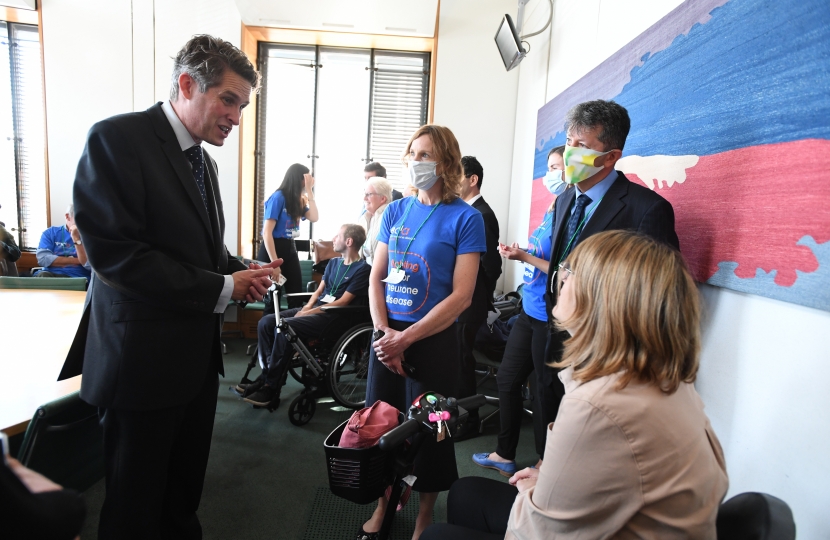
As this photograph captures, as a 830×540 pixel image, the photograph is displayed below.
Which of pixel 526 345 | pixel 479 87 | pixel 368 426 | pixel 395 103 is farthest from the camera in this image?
pixel 395 103

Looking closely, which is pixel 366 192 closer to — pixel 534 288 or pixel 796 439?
pixel 534 288

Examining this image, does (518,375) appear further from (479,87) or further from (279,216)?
(479,87)

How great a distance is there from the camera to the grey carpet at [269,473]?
1834mm

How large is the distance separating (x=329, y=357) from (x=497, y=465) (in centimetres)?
125

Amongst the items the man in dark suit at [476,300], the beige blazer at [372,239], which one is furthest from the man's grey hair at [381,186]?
the man in dark suit at [476,300]

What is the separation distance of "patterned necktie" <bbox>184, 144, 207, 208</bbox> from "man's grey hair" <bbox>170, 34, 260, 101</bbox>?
150 mm

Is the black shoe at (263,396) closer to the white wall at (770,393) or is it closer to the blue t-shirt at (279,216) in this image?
the blue t-shirt at (279,216)

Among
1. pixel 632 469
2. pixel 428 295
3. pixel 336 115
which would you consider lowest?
pixel 632 469

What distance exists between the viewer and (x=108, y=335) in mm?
1166

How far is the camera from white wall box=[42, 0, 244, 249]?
4660 millimetres

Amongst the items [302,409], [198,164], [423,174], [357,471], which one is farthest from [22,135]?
[357,471]

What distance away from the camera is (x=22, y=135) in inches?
199

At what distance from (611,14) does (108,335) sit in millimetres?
2750

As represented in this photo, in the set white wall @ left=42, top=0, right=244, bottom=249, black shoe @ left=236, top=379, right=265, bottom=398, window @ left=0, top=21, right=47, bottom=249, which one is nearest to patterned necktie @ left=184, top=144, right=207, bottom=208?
black shoe @ left=236, top=379, right=265, bottom=398
